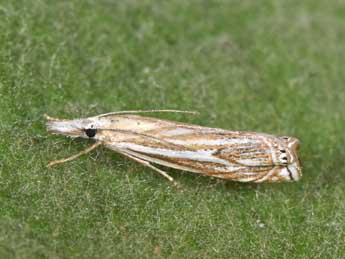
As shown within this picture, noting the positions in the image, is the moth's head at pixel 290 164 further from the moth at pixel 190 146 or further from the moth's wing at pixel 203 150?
the moth's wing at pixel 203 150

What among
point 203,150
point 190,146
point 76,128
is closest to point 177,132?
point 190,146

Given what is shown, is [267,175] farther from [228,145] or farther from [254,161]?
[228,145]

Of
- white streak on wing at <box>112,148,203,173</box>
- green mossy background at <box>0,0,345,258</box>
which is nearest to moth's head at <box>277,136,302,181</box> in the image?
green mossy background at <box>0,0,345,258</box>

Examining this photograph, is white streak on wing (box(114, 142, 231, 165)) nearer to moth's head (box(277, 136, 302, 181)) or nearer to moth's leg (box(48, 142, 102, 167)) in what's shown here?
moth's leg (box(48, 142, 102, 167))

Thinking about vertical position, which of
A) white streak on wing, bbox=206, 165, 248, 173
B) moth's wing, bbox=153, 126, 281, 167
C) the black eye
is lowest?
white streak on wing, bbox=206, 165, 248, 173

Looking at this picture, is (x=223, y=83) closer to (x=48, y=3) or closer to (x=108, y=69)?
(x=108, y=69)

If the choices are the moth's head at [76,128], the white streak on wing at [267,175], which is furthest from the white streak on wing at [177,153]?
the white streak on wing at [267,175]

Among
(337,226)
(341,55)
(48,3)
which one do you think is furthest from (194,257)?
(341,55)

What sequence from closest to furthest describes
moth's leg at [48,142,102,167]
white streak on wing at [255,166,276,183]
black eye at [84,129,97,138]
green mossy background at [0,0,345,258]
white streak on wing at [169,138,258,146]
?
1. green mossy background at [0,0,345,258]
2. moth's leg at [48,142,102,167]
3. black eye at [84,129,97,138]
4. white streak on wing at [169,138,258,146]
5. white streak on wing at [255,166,276,183]
